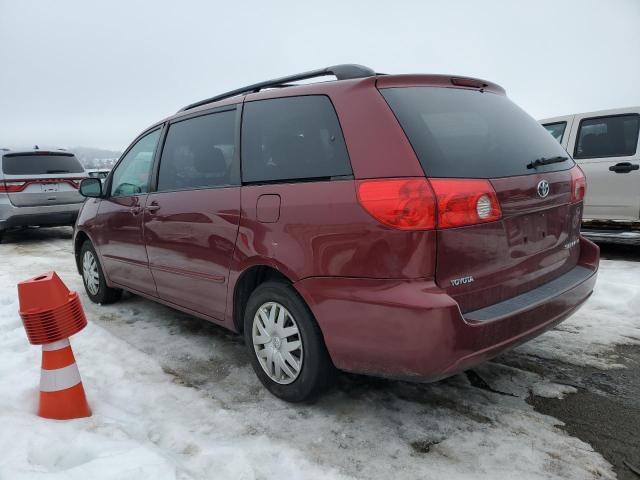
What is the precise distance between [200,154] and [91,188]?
1.71m

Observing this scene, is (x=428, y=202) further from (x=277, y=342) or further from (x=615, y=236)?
(x=615, y=236)

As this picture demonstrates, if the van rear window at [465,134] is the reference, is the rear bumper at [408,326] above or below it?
below

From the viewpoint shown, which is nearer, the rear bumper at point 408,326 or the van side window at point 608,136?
the rear bumper at point 408,326

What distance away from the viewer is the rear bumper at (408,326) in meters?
2.03

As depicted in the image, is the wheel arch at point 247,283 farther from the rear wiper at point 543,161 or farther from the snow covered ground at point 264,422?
the rear wiper at point 543,161

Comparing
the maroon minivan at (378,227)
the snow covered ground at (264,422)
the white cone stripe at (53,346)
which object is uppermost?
the maroon minivan at (378,227)

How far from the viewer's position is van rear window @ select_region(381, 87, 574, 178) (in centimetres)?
216

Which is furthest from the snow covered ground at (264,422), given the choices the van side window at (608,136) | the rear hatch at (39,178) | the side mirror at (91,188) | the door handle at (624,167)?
the rear hatch at (39,178)

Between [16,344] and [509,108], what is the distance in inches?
146

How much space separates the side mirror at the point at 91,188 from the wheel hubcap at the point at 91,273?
0.68 m

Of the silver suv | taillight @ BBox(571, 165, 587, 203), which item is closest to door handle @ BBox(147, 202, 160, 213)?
taillight @ BBox(571, 165, 587, 203)

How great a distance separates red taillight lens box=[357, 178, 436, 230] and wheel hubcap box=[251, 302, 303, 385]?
2.64 feet

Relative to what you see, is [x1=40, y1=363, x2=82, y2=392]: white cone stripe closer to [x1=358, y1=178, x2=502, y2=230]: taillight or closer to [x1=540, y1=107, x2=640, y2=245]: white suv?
[x1=358, y1=178, x2=502, y2=230]: taillight

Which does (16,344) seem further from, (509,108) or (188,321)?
(509,108)
